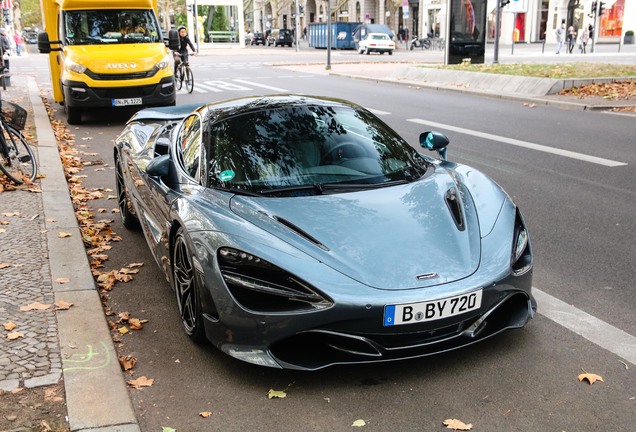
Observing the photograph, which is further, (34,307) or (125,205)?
(125,205)

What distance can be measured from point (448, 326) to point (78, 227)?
4051 millimetres

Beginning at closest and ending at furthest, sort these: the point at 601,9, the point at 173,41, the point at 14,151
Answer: the point at 14,151 → the point at 173,41 → the point at 601,9

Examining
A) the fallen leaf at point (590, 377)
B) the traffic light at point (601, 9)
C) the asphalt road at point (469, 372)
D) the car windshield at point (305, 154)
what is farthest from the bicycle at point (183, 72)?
the traffic light at point (601, 9)

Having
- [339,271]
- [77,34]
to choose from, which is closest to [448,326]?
[339,271]

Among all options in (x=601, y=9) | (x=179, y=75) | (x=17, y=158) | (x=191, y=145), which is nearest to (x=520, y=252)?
(x=191, y=145)

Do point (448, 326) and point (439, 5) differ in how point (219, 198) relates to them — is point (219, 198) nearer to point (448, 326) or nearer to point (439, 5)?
point (448, 326)

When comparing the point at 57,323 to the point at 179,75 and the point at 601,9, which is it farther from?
the point at 601,9

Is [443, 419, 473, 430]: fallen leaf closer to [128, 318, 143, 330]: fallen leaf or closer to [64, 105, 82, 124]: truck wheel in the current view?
[128, 318, 143, 330]: fallen leaf

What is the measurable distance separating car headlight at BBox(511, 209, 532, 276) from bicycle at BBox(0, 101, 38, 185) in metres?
6.09

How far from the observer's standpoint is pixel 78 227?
633 centimetres

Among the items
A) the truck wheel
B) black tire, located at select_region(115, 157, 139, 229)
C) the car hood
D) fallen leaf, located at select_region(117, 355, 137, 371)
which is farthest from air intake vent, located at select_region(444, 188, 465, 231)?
the truck wheel

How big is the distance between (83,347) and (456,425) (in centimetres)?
213

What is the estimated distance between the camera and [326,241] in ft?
11.9

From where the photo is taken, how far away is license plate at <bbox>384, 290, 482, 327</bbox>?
3314 millimetres
